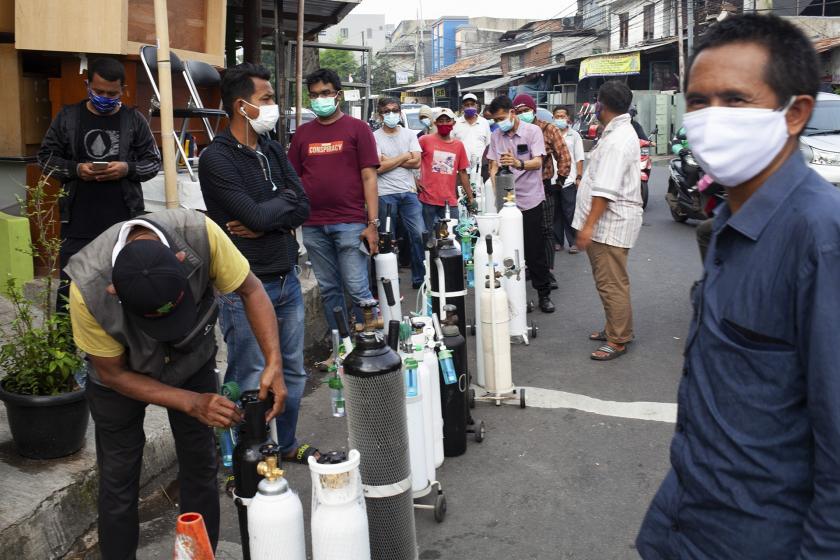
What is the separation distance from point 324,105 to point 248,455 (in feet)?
11.6

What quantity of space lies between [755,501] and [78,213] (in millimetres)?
4553

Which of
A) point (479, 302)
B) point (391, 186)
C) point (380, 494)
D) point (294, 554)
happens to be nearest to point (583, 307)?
point (391, 186)

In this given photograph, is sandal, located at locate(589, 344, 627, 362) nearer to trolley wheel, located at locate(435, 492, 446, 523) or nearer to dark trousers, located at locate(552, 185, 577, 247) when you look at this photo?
trolley wheel, located at locate(435, 492, 446, 523)

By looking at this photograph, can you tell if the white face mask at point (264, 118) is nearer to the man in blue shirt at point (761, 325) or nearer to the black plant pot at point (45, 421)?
the black plant pot at point (45, 421)

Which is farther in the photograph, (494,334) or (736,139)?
(494,334)

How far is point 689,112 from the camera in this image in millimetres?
1902

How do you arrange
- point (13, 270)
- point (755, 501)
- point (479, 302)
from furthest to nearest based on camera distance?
point (13, 270) < point (479, 302) < point (755, 501)

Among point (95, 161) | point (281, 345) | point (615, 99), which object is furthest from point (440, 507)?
point (615, 99)

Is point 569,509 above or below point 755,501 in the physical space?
below

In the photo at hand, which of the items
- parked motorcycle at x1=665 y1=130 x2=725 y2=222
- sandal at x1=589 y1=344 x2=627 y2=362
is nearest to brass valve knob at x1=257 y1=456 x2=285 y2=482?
sandal at x1=589 y1=344 x2=627 y2=362

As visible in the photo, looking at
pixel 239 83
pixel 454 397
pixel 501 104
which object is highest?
pixel 501 104

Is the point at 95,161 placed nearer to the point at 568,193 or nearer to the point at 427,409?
the point at 427,409

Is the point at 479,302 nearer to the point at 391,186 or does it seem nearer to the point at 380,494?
the point at 380,494

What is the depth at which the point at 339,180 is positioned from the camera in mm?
5984
